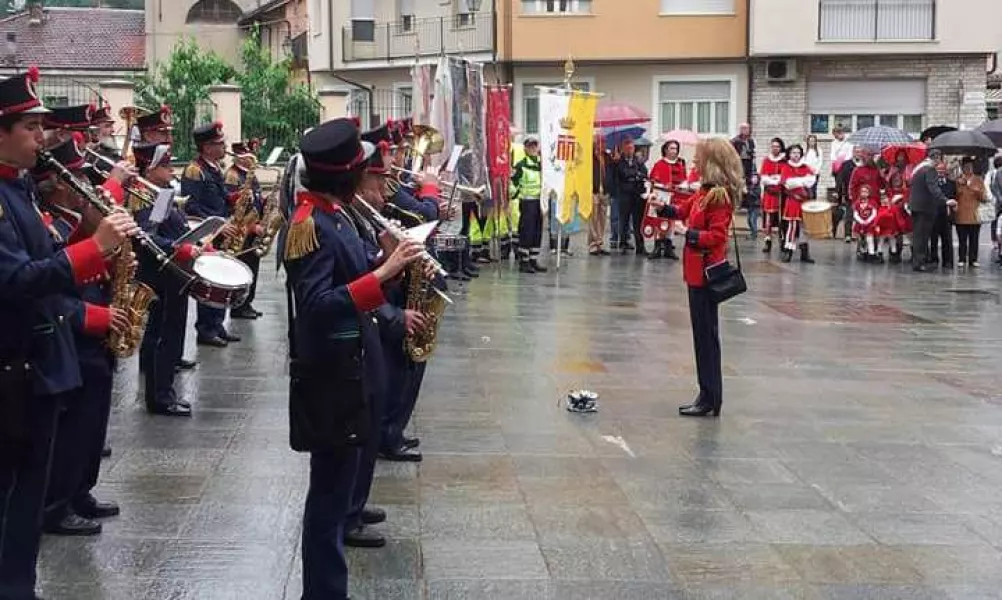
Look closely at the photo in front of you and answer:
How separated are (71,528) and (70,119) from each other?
8.35 feet

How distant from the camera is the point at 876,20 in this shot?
3162 cm

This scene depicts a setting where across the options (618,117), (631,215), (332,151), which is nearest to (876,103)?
(618,117)

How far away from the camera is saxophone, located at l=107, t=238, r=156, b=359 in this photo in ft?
20.8

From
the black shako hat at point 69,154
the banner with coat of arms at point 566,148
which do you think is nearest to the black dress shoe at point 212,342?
the black shako hat at point 69,154

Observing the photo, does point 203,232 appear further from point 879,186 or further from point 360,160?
point 879,186

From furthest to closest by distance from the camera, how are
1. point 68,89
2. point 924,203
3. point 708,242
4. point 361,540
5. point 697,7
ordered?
point 697,7 → point 68,89 → point 924,203 → point 708,242 → point 361,540

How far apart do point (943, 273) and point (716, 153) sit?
12.0 metres

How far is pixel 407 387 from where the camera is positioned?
7398 millimetres

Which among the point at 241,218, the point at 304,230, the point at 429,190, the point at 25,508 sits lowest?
the point at 25,508

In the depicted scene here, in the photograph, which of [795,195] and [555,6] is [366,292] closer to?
[795,195]

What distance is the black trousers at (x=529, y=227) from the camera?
1855cm

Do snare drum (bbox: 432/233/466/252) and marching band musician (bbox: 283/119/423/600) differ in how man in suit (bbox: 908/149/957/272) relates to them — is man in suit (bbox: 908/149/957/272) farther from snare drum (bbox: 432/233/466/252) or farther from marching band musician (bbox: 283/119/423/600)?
marching band musician (bbox: 283/119/423/600)

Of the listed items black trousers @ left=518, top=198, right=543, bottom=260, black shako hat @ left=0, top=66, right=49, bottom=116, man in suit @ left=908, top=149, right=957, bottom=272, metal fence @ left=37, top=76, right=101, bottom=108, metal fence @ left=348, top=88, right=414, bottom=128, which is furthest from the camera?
metal fence @ left=348, top=88, right=414, bottom=128

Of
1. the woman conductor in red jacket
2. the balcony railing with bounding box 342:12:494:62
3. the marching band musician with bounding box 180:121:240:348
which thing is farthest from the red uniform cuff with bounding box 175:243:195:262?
the balcony railing with bounding box 342:12:494:62
